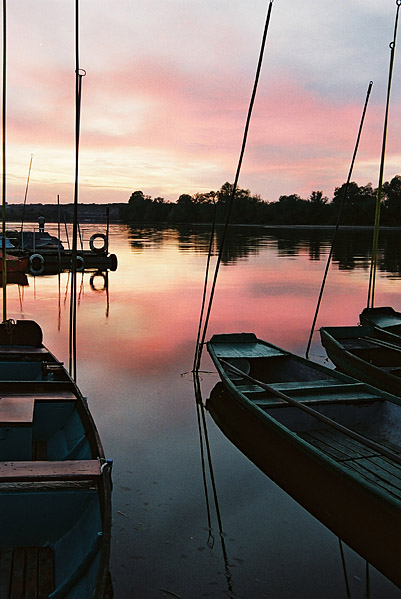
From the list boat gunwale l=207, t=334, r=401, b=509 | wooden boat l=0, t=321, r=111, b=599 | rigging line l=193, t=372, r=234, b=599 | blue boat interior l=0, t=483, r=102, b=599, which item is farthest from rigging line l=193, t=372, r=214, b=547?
blue boat interior l=0, t=483, r=102, b=599

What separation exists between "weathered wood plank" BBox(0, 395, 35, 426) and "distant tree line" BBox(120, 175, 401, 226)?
84.4 meters

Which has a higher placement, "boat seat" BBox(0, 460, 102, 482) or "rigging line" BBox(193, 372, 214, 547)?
"boat seat" BBox(0, 460, 102, 482)

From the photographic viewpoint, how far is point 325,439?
24.8 ft

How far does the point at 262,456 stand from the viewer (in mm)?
7934

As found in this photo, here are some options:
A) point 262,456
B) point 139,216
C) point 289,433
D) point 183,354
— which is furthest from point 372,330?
point 139,216

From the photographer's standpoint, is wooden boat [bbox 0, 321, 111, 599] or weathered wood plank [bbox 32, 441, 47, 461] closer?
wooden boat [bbox 0, 321, 111, 599]

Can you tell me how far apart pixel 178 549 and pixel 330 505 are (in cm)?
213

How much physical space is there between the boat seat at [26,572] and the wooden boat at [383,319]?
1083 centimetres

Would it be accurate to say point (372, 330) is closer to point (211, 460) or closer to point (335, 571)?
point (211, 460)

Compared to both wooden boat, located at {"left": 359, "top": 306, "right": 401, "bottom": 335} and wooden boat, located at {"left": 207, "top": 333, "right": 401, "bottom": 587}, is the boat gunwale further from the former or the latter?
wooden boat, located at {"left": 359, "top": 306, "right": 401, "bottom": 335}

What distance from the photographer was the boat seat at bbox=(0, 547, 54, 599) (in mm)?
4062

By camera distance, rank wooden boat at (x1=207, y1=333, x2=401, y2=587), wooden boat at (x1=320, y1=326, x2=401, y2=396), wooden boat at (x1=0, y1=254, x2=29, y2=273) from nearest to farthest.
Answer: wooden boat at (x1=207, y1=333, x2=401, y2=587) → wooden boat at (x1=320, y1=326, x2=401, y2=396) → wooden boat at (x1=0, y1=254, x2=29, y2=273)

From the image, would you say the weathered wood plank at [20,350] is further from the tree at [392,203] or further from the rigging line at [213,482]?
the tree at [392,203]

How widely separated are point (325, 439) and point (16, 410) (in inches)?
177
